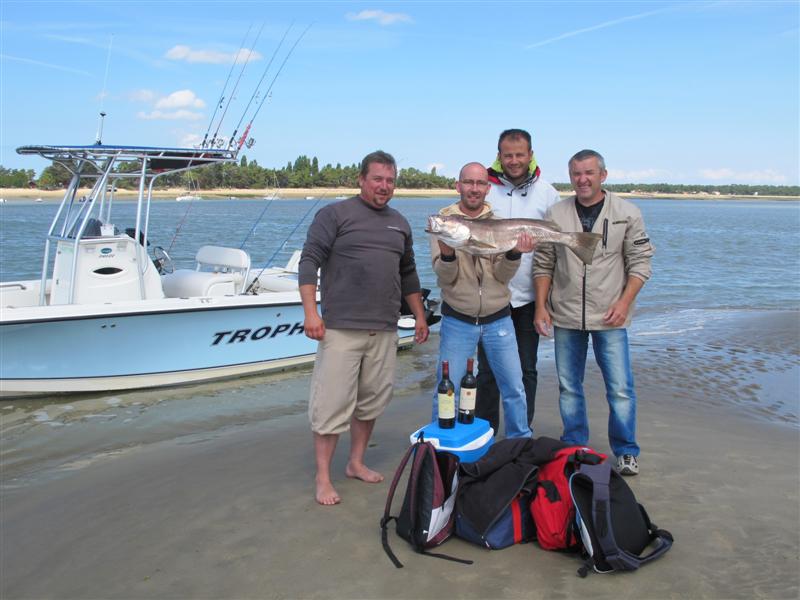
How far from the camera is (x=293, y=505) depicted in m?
4.05

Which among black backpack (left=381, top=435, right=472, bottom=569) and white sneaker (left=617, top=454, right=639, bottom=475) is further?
white sneaker (left=617, top=454, right=639, bottom=475)

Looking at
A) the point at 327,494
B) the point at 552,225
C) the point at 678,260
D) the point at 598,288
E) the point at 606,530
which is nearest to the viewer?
the point at 606,530

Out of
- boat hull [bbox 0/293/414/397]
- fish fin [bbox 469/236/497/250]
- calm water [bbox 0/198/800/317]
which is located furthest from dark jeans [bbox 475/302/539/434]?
calm water [bbox 0/198/800/317]

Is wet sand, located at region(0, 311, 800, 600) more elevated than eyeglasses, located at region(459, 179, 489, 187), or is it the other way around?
eyeglasses, located at region(459, 179, 489, 187)

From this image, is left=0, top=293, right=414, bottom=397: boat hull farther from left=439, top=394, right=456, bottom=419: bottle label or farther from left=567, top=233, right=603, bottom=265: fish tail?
left=567, top=233, right=603, bottom=265: fish tail

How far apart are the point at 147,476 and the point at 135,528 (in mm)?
1131

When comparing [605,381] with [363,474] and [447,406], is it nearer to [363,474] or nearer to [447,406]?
[447,406]

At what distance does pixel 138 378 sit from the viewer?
774 cm

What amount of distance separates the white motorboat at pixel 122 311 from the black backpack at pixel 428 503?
16.2ft

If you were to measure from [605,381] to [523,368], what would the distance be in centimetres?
60

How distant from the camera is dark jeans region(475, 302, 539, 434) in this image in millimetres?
4547

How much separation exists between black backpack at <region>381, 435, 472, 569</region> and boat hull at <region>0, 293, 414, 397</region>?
4.94 meters

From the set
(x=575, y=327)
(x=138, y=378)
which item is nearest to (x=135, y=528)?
(x=575, y=327)

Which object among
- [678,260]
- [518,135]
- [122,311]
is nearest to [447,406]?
[518,135]
